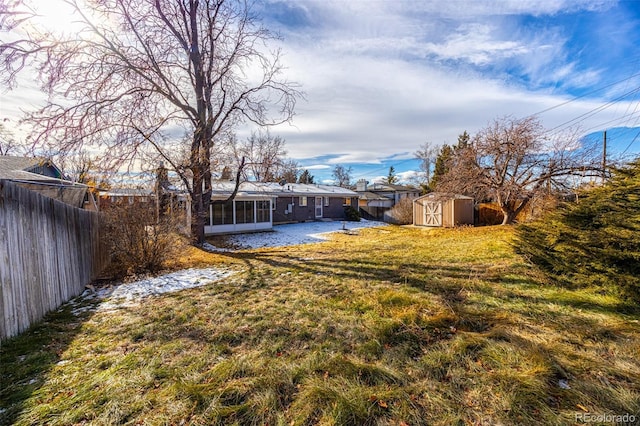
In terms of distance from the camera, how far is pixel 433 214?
18.5 metres

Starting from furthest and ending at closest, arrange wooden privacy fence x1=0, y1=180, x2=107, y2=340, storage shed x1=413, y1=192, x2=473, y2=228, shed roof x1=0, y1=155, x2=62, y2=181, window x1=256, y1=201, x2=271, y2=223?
1. window x1=256, y1=201, x2=271, y2=223
2. storage shed x1=413, y1=192, x2=473, y2=228
3. shed roof x1=0, y1=155, x2=62, y2=181
4. wooden privacy fence x1=0, y1=180, x2=107, y2=340

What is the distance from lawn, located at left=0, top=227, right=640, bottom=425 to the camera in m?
2.07

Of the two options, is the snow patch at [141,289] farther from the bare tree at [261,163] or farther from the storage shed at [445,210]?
the storage shed at [445,210]

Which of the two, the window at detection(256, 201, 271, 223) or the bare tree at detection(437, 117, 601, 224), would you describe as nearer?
the bare tree at detection(437, 117, 601, 224)

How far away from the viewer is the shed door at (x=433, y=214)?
18.1 metres

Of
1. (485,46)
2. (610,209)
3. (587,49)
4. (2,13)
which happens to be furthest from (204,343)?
(587,49)

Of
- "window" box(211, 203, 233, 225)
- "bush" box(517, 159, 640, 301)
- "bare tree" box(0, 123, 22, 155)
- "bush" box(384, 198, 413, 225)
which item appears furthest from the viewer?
"bush" box(384, 198, 413, 225)

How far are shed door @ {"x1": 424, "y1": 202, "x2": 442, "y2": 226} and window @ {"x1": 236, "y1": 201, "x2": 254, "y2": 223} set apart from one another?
458 inches

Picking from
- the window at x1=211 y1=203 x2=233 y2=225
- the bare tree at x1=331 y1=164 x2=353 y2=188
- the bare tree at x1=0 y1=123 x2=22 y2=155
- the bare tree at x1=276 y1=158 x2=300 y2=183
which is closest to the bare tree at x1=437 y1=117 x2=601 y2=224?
the bare tree at x1=276 y1=158 x2=300 y2=183

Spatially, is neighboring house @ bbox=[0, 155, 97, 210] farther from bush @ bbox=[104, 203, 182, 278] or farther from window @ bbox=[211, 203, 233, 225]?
window @ bbox=[211, 203, 233, 225]

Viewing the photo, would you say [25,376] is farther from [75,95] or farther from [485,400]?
[75,95]

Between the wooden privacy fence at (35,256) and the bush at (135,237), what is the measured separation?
958 mm

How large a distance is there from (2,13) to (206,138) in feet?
18.5

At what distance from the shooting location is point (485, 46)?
7.79 metres
